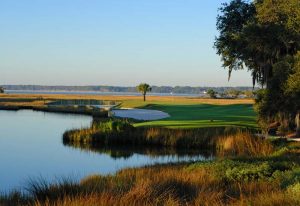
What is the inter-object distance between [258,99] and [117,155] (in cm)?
1047

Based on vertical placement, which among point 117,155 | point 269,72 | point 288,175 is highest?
point 269,72

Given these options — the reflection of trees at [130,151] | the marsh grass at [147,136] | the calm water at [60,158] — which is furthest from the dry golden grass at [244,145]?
the marsh grass at [147,136]

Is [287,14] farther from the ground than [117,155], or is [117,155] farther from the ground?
[287,14]

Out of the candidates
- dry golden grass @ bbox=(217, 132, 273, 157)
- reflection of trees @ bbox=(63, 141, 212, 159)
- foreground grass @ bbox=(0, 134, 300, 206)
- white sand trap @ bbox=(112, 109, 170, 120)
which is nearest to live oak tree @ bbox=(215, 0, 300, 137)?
dry golden grass @ bbox=(217, 132, 273, 157)

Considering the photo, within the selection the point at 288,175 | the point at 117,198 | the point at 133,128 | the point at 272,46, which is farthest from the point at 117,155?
the point at 117,198

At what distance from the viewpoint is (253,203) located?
8.48 metres

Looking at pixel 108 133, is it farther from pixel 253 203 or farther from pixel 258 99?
pixel 253 203

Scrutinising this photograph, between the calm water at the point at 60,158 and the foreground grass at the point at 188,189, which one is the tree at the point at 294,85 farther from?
the foreground grass at the point at 188,189

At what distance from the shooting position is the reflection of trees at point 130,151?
1188 inches

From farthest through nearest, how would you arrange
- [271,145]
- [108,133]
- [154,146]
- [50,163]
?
1. [108,133]
2. [154,146]
3. [50,163]
4. [271,145]

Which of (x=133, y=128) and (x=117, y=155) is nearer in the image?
(x=117, y=155)

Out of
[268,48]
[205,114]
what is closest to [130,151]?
[268,48]

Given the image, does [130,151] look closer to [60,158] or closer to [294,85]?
[60,158]

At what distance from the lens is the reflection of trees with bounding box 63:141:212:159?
30.2 metres
